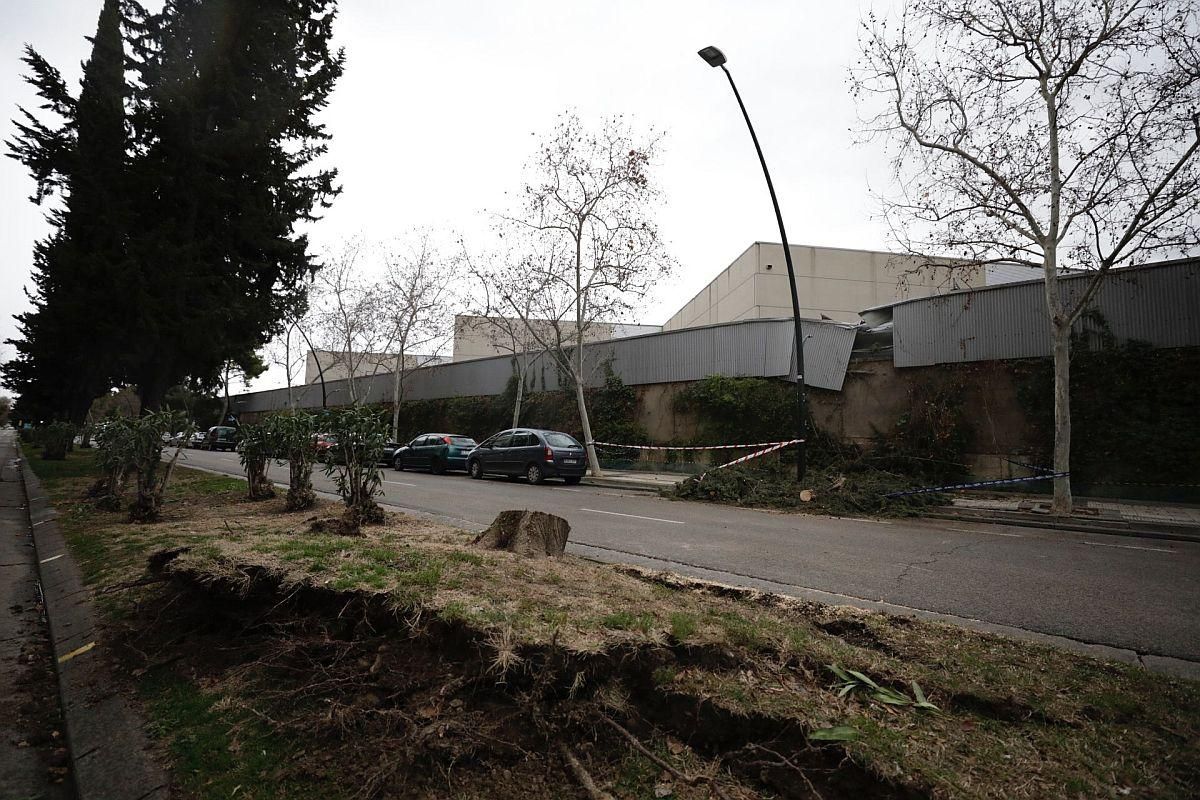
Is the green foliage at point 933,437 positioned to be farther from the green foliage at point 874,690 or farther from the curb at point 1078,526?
the green foliage at point 874,690

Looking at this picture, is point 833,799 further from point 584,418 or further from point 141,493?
point 584,418

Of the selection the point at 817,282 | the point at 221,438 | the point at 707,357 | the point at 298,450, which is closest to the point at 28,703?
the point at 298,450

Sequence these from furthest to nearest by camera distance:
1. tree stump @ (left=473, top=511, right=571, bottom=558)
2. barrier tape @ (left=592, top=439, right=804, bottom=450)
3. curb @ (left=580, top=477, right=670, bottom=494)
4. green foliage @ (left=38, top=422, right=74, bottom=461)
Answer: green foliage @ (left=38, top=422, right=74, bottom=461) → barrier tape @ (left=592, top=439, right=804, bottom=450) → curb @ (left=580, top=477, right=670, bottom=494) → tree stump @ (left=473, top=511, right=571, bottom=558)

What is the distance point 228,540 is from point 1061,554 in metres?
9.33

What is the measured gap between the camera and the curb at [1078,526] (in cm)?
976

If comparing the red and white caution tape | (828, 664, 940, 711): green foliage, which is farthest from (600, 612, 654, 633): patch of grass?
the red and white caution tape

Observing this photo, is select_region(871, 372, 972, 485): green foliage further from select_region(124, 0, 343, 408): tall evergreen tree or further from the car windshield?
select_region(124, 0, 343, 408): tall evergreen tree

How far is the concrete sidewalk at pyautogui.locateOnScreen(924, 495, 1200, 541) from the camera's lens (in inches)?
396

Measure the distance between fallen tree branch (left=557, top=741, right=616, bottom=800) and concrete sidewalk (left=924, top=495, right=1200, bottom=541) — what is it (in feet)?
37.6

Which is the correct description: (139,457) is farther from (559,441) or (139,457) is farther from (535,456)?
(559,441)

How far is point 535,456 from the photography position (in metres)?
17.9

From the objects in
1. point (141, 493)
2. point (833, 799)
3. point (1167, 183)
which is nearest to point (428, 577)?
point (833, 799)

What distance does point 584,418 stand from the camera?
67.7 feet

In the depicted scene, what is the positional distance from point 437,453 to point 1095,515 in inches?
713
